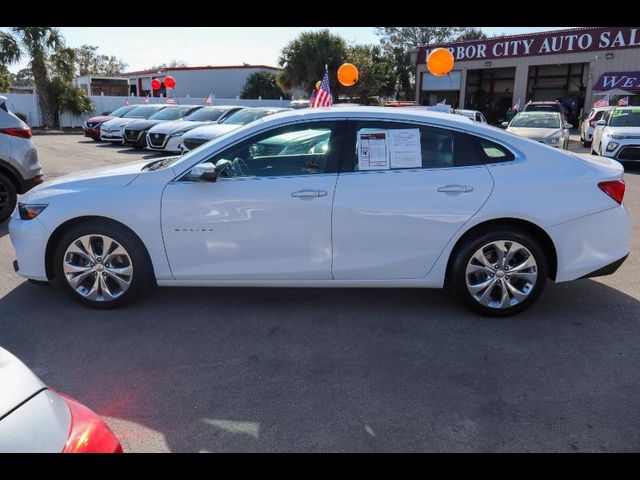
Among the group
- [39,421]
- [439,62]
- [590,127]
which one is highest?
[439,62]

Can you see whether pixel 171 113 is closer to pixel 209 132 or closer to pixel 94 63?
pixel 209 132

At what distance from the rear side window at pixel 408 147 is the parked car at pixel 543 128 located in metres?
11.0

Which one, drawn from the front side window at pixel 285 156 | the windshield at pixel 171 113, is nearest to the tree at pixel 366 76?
the windshield at pixel 171 113

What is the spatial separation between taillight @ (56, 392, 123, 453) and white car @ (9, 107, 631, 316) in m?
2.42

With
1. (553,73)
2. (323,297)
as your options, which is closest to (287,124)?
(323,297)

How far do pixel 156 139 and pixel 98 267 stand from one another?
11808mm

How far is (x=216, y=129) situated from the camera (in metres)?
13.3

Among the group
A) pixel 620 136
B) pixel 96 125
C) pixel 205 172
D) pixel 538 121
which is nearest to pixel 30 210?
pixel 205 172

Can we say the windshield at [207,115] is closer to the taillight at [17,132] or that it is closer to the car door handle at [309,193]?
the taillight at [17,132]

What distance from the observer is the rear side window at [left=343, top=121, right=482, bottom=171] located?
4191 millimetres

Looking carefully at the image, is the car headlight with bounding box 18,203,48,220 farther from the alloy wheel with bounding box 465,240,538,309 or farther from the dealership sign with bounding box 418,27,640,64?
the dealership sign with bounding box 418,27,640,64

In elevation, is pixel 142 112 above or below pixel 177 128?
above

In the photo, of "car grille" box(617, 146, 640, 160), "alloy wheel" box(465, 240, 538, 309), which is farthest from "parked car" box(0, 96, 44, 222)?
"car grille" box(617, 146, 640, 160)
